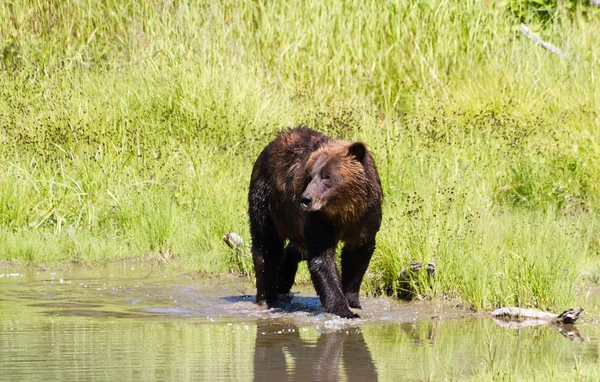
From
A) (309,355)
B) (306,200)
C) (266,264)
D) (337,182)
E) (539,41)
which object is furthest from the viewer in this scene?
(539,41)

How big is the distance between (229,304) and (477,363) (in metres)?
3.25

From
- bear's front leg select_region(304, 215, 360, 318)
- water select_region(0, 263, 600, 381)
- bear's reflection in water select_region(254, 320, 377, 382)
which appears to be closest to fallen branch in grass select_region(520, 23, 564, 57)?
water select_region(0, 263, 600, 381)

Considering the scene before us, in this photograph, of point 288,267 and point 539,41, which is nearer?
point 288,267

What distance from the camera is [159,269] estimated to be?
1131cm

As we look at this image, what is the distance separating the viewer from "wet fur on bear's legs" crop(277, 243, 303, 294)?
31.5 ft

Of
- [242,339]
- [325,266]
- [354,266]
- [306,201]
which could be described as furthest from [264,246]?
[242,339]

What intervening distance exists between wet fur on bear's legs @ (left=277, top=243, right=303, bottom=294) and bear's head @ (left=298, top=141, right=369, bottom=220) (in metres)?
1.18

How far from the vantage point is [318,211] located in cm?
840

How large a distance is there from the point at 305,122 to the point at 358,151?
549 cm

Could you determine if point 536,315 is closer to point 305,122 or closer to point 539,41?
point 305,122

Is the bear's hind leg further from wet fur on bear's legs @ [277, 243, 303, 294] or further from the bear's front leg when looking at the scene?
the bear's front leg

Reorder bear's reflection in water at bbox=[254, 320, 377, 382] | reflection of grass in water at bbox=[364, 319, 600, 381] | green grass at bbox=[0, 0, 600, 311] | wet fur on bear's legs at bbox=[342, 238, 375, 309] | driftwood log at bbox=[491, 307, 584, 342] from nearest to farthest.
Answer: reflection of grass in water at bbox=[364, 319, 600, 381] < bear's reflection in water at bbox=[254, 320, 377, 382] < driftwood log at bbox=[491, 307, 584, 342] < wet fur on bear's legs at bbox=[342, 238, 375, 309] < green grass at bbox=[0, 0, 600, 311]

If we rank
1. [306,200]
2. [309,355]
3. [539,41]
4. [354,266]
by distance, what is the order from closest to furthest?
[309,355] → [306,200] → [354,266] → [539,41]

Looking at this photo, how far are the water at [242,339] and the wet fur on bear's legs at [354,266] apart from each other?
0.67ft
